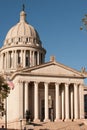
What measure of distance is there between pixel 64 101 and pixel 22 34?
98.3 feet

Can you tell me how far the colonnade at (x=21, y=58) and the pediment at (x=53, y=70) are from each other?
20.9m

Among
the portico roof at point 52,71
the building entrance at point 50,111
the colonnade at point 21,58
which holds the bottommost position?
the building entrance at point 50,111

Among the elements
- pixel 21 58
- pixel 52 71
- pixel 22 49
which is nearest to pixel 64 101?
pixel 52 71

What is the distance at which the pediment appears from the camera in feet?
273

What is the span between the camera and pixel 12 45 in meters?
106

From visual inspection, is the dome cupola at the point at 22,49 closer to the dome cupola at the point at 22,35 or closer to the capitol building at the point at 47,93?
the dome cupola at the point at 22,35

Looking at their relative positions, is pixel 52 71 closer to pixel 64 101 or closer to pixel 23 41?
pixel 64 101

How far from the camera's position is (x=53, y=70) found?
84688 mm

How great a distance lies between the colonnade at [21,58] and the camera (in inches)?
4151

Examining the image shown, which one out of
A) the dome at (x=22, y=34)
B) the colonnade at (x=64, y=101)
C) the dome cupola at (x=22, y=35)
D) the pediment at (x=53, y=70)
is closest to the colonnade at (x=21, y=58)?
the dome cupola at (x=22, y=35)

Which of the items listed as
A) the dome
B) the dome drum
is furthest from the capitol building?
the dome

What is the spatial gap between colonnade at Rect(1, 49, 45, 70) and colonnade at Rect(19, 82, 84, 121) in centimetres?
2049

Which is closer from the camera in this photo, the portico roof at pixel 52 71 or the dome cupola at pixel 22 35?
the portico roof at pixel 52 71

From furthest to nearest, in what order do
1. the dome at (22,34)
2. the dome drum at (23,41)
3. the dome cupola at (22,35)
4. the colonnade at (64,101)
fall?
the dome at (22,34), the dome cupola at (22,35), the dome drum at (23,41), the colonnade at (64,101)
